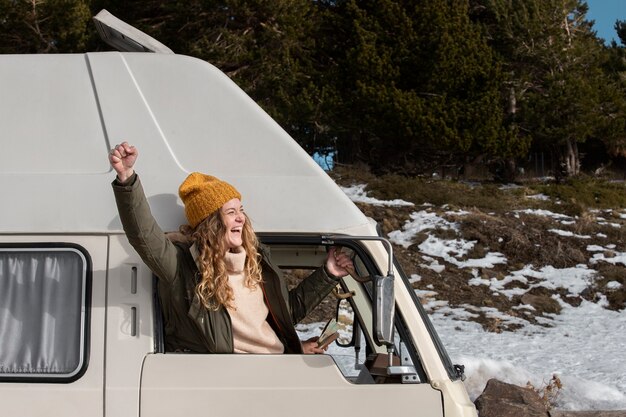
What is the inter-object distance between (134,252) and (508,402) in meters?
5.46

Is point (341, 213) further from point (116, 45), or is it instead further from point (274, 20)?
point (274, 20)

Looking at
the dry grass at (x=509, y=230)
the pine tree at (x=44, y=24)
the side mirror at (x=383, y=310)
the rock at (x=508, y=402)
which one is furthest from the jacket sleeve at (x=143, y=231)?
the pine tree at (x=44, y=24)

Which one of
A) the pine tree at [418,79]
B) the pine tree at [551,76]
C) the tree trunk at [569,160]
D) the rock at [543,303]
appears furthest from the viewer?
the tree trunk at [569,160]

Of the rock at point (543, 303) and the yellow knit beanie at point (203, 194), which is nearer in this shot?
the yellow knit beanie at point (203, 194)

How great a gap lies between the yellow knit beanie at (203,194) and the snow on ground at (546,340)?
5.93 m

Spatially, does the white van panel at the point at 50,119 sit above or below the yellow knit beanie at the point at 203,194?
above

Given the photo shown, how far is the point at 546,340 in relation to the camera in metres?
11.7

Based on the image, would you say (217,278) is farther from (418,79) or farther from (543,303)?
(418,79)

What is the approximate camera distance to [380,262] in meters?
3.53

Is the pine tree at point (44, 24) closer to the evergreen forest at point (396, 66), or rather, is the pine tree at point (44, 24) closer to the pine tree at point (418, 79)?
the evergreen forest at point (396, 66)

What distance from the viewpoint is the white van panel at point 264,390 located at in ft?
10.7

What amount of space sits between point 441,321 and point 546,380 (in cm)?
323

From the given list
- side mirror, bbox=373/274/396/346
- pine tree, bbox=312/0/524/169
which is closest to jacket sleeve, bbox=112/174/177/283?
side mirror, bbox=373/274/396/346

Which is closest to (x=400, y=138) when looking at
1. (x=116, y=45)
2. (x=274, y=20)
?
(x=274, y=20)
